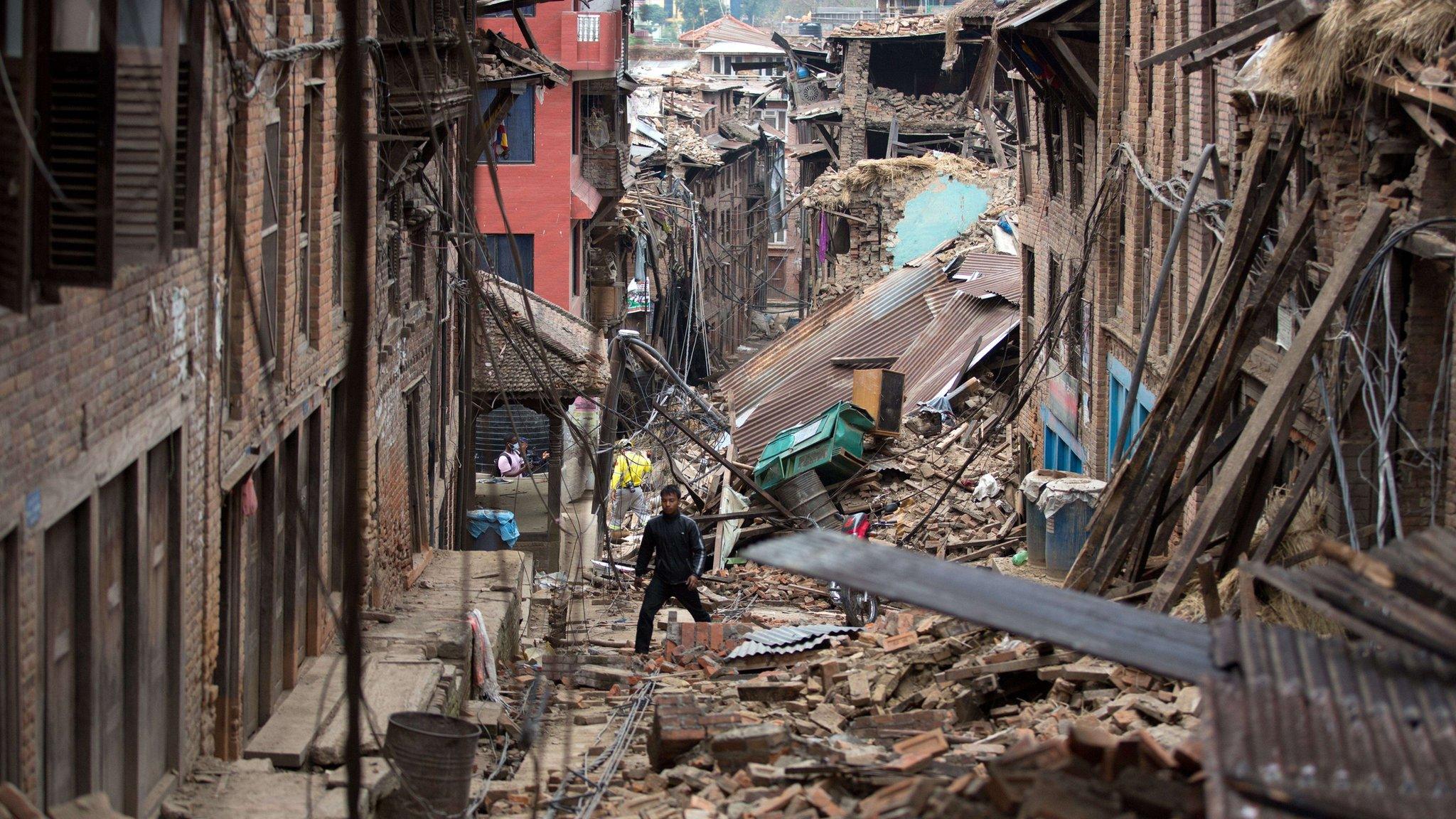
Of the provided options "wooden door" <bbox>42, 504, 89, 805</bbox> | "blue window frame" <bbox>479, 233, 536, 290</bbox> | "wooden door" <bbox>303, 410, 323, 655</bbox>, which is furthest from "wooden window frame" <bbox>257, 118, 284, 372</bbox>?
"blue window frame" <bbox>479, 233, 536, 290</bbox>

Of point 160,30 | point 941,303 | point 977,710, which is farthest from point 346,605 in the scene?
point 941,303

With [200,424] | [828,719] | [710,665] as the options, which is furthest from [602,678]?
[200,424]

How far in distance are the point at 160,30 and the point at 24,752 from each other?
3.19 m

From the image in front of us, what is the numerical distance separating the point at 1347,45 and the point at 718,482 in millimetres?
16129

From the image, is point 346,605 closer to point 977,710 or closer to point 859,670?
point 977,710

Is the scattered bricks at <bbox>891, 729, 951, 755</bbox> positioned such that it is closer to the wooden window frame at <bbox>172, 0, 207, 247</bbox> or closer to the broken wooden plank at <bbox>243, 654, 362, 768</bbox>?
the broken wooden plank at <bbox>243, 654, 362, 768</bbox>

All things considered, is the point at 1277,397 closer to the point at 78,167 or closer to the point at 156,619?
the point at 156,619

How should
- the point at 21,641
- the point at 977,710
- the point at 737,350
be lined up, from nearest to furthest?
1. the point at 21,641
2. the point at 977,710
3. the point at 737,350

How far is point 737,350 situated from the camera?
51.6 metres

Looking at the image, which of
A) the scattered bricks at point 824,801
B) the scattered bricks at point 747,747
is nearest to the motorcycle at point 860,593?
the scattered bricks at point 747,747

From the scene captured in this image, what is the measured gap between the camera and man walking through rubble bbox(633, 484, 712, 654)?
1402cm

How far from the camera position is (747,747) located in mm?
8727

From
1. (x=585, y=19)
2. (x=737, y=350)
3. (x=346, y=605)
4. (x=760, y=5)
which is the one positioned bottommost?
(x=737, y=350)

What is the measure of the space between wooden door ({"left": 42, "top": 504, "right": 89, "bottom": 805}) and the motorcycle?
25.3 feet
